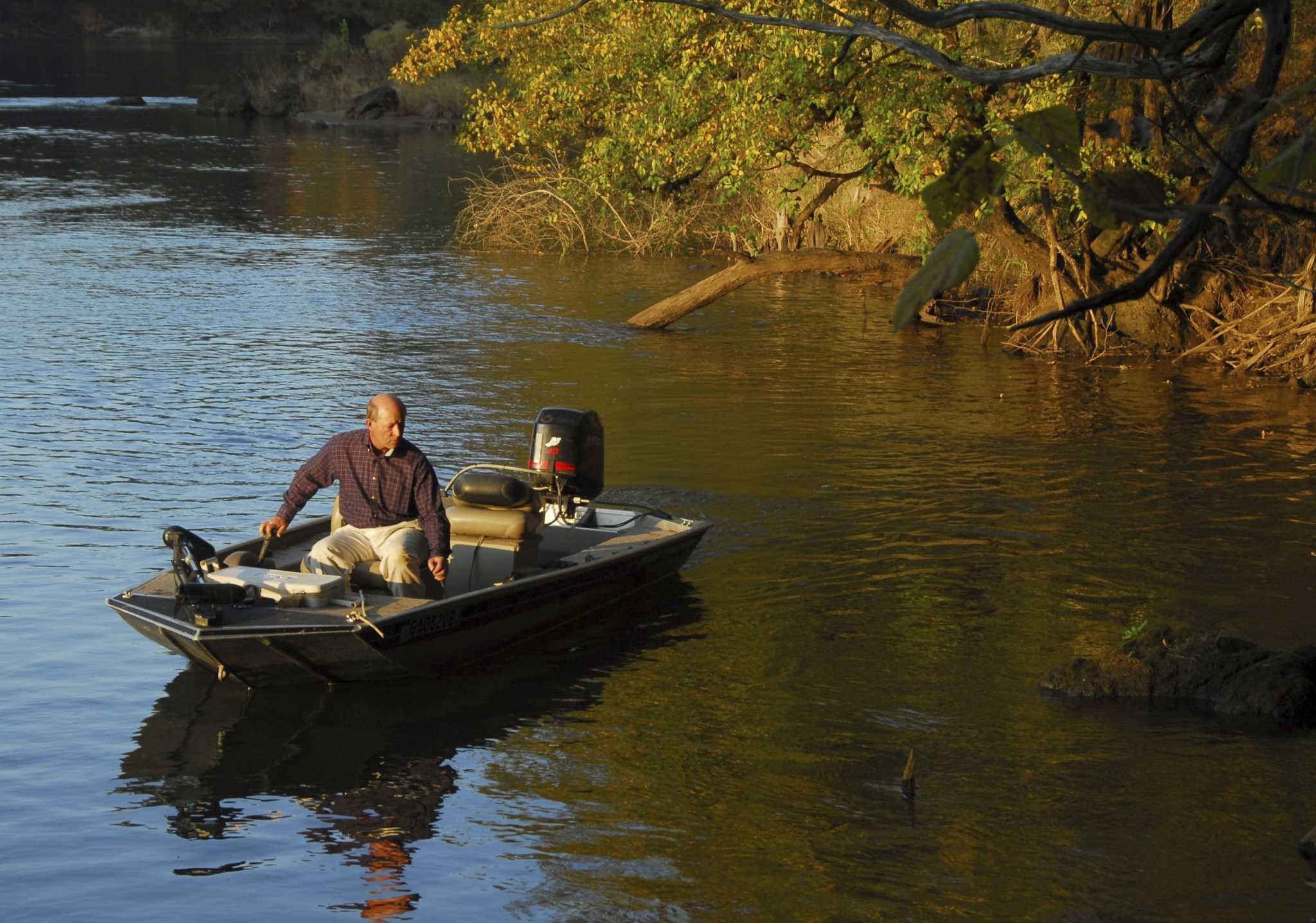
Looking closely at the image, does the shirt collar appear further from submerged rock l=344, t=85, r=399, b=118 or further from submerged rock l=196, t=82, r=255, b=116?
submerged rock l=196, t=82, r=255, b=116

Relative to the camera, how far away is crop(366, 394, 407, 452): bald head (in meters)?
11.6

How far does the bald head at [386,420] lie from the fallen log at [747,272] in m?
14.4

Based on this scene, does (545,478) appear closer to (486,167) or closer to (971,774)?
(971,774)

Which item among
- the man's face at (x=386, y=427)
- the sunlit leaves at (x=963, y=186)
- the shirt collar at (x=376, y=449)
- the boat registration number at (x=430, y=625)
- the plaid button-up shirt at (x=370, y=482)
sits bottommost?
the boat registration number at (x=430, y=625)

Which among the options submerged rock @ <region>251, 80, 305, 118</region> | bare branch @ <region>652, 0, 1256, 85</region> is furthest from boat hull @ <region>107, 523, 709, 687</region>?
submerged rock @ <region>251, 80, 305, 118</region>

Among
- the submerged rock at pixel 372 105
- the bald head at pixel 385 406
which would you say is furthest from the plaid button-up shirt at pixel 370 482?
the submerged rock at pixel 372 105

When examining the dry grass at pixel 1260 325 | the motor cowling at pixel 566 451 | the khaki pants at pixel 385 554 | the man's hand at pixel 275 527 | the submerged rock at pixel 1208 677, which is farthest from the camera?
the dry grass at pixel 1260 325

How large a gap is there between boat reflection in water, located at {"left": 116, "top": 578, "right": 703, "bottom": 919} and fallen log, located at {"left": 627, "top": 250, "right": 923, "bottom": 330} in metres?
13.4

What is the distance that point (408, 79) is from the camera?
25.5 meters

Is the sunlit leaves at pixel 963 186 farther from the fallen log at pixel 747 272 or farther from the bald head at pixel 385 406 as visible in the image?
the fallen log at pixel 747 272

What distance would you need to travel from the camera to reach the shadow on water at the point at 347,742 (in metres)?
9.56

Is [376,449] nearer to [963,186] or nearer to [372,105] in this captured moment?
[963,186]

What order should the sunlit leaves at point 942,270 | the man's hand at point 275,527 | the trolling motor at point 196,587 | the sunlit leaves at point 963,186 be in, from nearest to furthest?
the sunlit leaves at point 942,270 < the sunlit leaves at point 963,186 < the trolling motor at point 196,587 < the man's hand at point 275,527

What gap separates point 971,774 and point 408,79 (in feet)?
59.0
